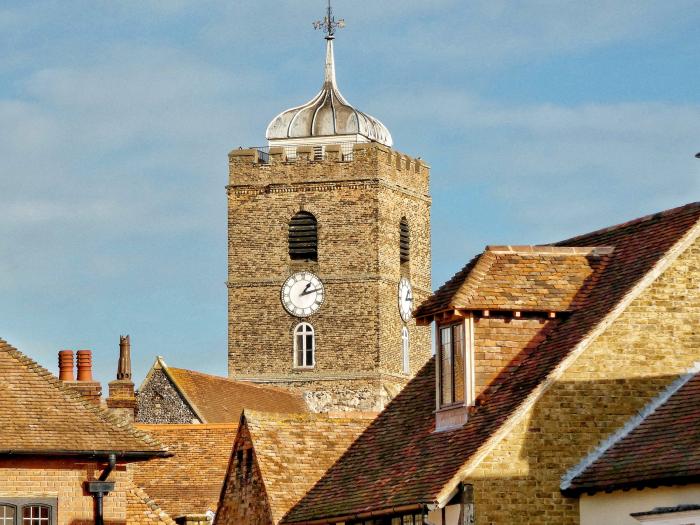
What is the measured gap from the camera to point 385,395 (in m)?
101

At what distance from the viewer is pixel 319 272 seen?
340 ft

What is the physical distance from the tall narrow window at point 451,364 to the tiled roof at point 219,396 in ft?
164

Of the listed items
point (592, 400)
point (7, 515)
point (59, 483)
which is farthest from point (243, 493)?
point (592, 400)

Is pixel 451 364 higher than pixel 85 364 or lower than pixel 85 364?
lower

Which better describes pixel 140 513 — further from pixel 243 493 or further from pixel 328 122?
pixel 328 122

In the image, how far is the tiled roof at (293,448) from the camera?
36.8 metres

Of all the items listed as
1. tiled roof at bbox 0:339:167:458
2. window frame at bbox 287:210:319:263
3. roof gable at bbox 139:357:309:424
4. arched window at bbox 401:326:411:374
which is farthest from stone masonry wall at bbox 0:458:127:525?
arched window at bbox 401:326:411:374

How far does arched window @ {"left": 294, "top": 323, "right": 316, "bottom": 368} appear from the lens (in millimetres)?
102625

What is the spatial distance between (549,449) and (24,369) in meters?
10.1

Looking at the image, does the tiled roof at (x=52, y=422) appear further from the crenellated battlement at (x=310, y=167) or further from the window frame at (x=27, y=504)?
the crenellated battlement at (x=310, y=167)

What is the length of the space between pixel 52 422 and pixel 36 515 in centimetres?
147

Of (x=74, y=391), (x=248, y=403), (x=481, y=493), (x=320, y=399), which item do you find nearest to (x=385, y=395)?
(x=320, y=399)

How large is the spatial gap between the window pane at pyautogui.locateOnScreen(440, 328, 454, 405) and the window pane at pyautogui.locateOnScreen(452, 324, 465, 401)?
126mm

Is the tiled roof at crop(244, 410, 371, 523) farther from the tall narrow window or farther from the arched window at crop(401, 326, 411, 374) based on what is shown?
the arched window at crop(401, 326, 411, 374)
